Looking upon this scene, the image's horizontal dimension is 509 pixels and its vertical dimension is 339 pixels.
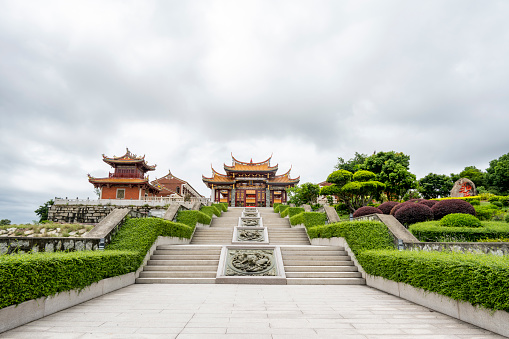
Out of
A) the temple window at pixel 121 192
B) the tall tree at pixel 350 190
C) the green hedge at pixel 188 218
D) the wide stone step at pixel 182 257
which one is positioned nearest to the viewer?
the wide stone step at pixel 182 257

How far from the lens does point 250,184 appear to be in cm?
3325

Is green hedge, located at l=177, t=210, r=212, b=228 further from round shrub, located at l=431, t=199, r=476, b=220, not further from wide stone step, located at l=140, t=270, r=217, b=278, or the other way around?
round shrub, located at l=431, t=199, r=476, b=220

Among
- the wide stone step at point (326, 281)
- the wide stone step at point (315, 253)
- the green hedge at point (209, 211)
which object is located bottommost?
the wide stone step at point (326, 281)

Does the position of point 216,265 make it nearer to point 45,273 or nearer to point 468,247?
point 45,273

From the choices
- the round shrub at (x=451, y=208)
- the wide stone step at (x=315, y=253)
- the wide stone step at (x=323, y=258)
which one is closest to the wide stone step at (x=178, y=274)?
the wide stone step at (x=323, y=258)

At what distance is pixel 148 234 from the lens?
7.82 meters

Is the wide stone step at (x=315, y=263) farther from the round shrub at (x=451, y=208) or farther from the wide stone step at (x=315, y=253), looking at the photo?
the round shrub at (x=451, y=208)

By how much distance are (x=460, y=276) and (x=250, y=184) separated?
2964 centimetres

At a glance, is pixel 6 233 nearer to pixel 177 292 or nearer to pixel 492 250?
pixel 177 292

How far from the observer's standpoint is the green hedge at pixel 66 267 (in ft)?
10.9

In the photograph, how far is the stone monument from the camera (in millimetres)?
24616

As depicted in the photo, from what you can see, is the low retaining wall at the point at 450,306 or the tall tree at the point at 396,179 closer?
the low retaining wall at the point at 450,306

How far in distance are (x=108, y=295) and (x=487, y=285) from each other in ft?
20.3

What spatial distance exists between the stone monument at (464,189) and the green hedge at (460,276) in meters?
24.9
